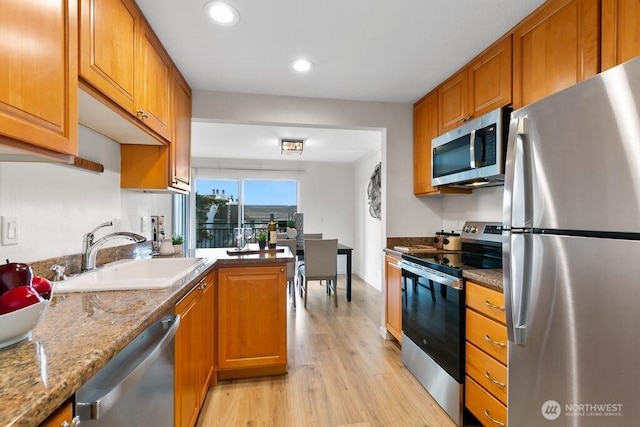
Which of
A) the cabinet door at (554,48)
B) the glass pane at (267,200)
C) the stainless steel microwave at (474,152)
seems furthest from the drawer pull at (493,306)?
the glass pane at (267,200)

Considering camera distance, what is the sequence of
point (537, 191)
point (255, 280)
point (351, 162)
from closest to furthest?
point (537, 191) → point (255, 280) → point (351, 162)

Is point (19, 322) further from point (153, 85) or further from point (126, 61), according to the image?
point (153, 85)

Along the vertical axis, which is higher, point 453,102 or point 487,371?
point 453,102

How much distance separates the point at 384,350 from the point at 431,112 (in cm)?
216

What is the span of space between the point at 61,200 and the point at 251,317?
130 cm

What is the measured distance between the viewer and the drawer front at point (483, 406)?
1.45 m

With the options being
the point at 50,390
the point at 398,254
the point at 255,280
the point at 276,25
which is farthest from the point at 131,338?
the point at 398,254

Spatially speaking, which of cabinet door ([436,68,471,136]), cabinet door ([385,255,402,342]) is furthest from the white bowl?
cabinet door ([436,68,471,136])

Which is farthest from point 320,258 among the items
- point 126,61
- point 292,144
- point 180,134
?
point 126,61

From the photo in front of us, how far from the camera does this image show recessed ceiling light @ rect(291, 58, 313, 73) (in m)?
2.10

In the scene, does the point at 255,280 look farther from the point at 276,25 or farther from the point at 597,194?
the point at 597,194

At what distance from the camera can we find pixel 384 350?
2650mm

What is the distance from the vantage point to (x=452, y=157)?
87.1 inches

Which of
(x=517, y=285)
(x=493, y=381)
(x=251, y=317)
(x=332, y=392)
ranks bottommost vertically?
(x=332, y=392)
